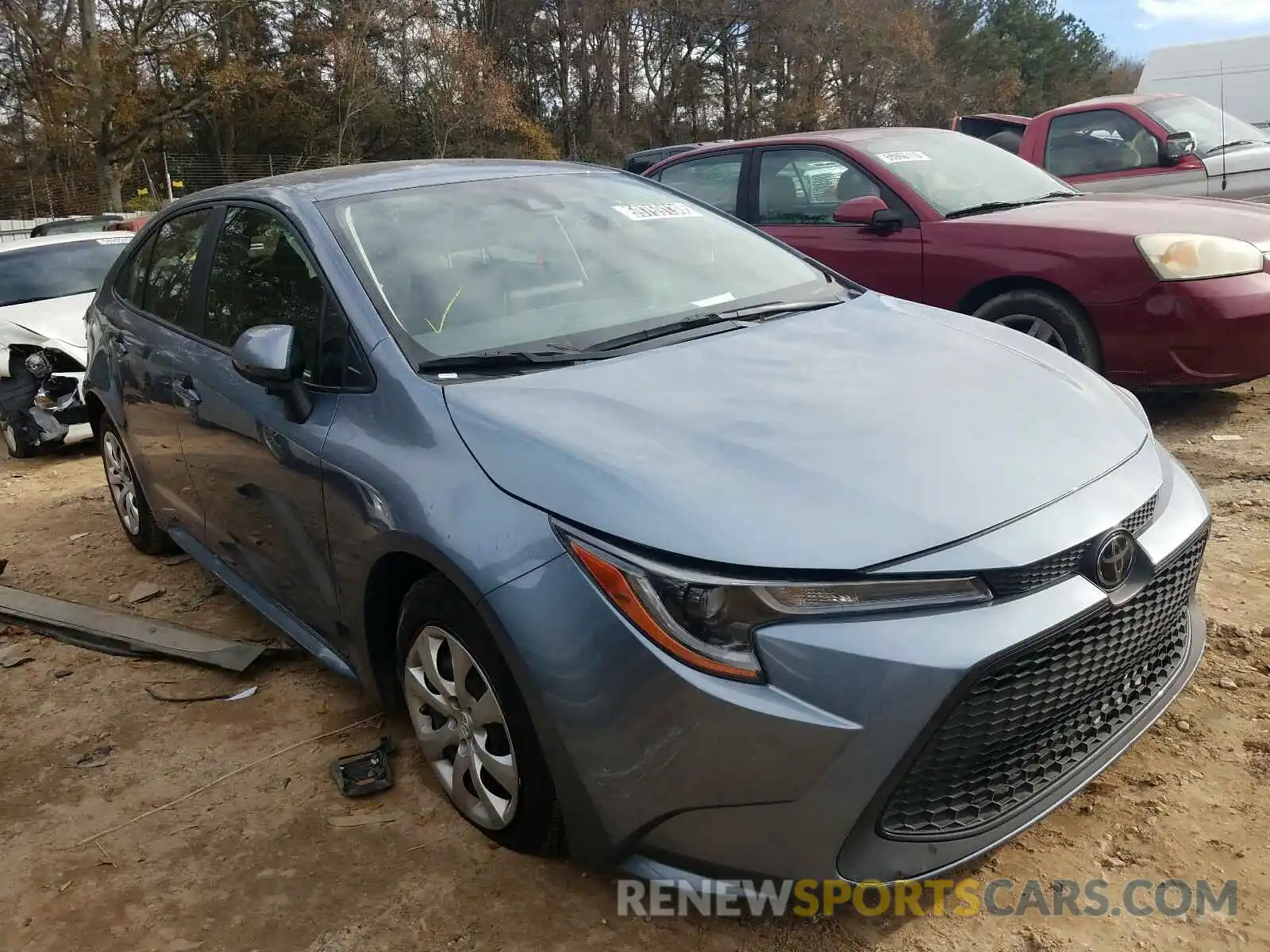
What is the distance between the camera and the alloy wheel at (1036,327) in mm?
4922

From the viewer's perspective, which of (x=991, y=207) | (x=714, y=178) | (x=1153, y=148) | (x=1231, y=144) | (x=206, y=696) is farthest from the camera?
(x=1231, y=144)

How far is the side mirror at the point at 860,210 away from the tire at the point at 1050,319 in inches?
30.2

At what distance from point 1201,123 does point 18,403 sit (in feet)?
29.2

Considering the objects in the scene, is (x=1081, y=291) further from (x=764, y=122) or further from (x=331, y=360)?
(x=764, y=122)

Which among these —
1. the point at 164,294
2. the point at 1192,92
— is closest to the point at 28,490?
the point at 164,294

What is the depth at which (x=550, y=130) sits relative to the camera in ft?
131

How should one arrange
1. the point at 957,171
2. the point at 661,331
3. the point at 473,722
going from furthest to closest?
the point at 957,171, the point at 661,331, the point at 473,722

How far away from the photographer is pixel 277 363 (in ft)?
8.66

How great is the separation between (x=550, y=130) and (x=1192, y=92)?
31.4 m

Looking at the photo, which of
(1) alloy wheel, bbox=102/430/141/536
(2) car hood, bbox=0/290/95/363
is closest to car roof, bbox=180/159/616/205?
(1) alloy wheel, bbox=102/430/141/536

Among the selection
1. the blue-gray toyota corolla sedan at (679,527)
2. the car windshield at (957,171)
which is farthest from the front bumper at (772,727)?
the car windshield at (957,171)

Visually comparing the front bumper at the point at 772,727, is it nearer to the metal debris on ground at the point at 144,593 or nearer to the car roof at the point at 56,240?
the metal debris on ground at the point at 144,593

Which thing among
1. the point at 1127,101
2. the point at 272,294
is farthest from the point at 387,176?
the point at 1127,101

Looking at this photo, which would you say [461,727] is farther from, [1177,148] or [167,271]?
[1177,148]
